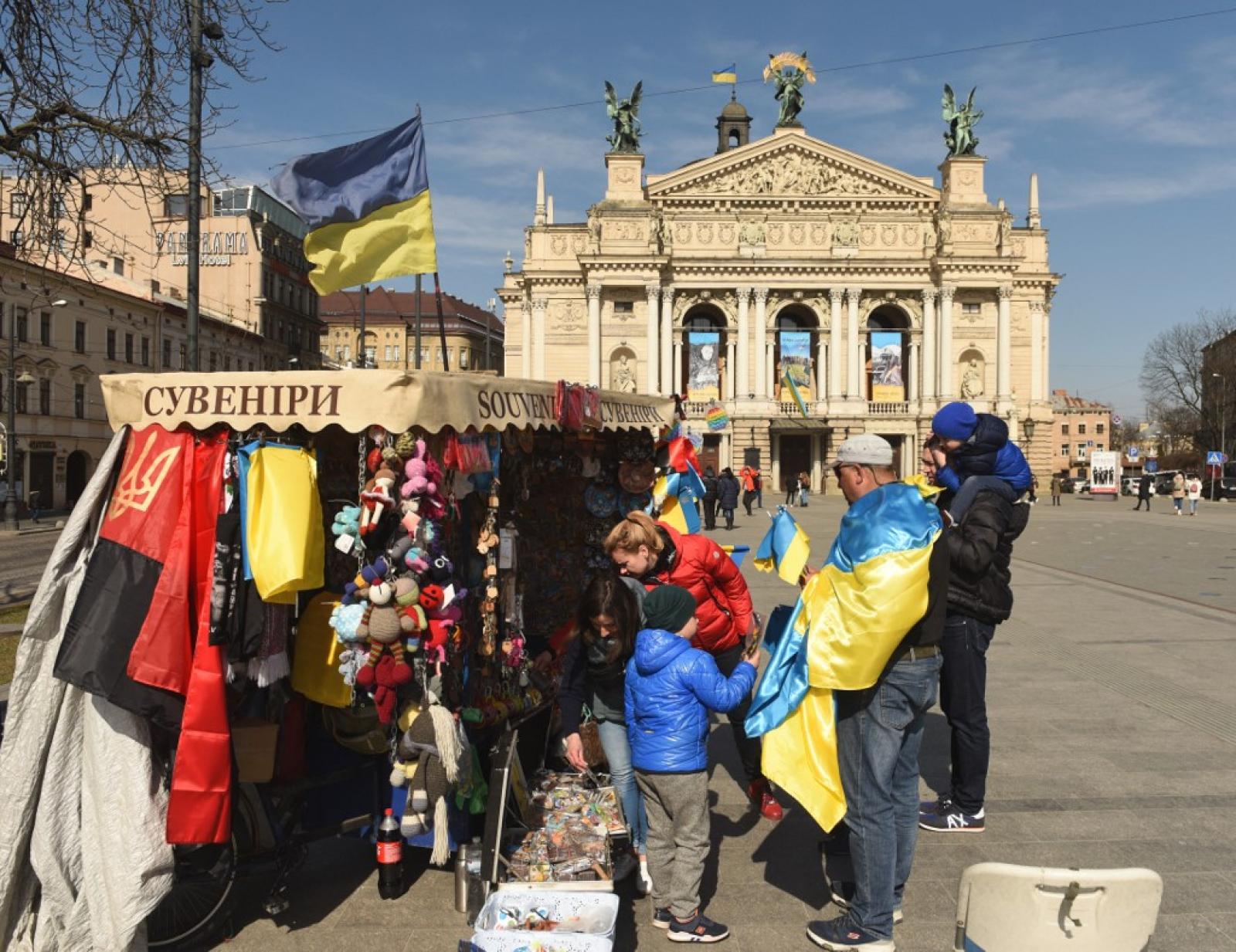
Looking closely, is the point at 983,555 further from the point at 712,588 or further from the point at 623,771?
the point at 623,771

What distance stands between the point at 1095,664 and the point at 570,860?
23.4 feet

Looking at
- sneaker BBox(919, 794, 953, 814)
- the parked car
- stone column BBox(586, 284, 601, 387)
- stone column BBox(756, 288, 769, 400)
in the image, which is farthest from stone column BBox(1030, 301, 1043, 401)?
sneaker BBox(919, 794, 953, 814)

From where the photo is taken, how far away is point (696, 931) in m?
4.18

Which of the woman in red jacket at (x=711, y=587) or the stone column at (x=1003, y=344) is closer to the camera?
the woman in red jacket at (x=711, y=587)

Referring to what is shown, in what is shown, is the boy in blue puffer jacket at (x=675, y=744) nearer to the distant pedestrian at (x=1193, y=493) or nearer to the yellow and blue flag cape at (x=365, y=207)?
the yellow and blue flag cape at (x=365, y=207)

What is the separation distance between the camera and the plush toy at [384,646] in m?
4.18

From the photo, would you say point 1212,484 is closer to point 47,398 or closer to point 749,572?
point 749,572

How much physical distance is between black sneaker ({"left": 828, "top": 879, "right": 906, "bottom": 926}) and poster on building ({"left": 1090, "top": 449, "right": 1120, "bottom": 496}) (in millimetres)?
58467

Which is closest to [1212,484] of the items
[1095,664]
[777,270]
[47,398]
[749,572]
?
[777,270]

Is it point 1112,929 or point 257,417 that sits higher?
point 257,417

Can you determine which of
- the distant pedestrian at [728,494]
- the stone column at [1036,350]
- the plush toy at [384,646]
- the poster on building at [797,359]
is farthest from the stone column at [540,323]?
the plush toy at [384,646]

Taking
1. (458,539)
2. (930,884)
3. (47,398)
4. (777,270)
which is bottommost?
(930,884)

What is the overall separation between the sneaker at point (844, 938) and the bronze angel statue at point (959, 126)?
58.6 metres

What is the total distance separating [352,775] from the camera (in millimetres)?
4973
